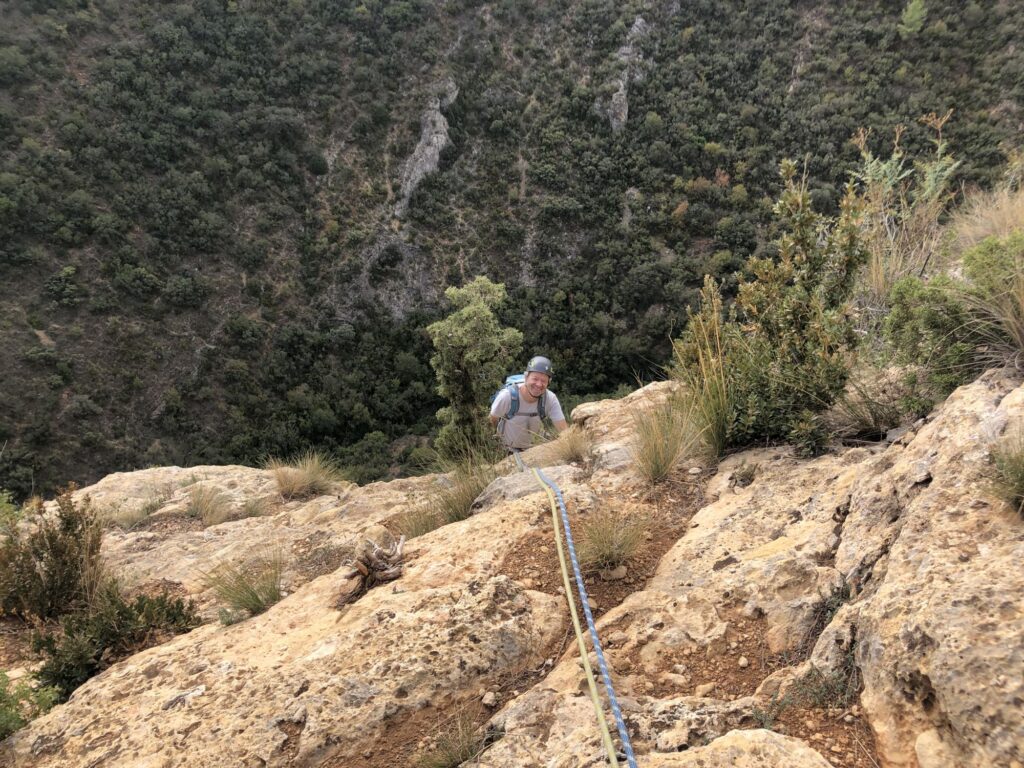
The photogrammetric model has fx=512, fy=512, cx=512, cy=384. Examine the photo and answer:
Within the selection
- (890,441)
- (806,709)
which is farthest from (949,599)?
(890,441)

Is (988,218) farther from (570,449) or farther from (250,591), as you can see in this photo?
(250,591)

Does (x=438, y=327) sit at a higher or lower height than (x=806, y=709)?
higher

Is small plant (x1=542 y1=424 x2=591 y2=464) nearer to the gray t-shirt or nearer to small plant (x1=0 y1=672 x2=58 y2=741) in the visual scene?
the gray t-shirt

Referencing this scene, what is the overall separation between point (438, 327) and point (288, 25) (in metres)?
35.9

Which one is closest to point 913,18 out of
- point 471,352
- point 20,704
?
point 471,352

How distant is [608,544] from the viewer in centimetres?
246

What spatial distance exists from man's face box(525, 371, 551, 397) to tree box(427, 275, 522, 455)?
685 cm

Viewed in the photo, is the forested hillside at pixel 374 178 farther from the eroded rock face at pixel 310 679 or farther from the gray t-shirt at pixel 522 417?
the eroded rock face at pixel 310 679

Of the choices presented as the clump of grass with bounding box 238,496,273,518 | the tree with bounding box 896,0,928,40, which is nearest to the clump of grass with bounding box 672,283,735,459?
the clump of grass with bounding box 238,496,273,518

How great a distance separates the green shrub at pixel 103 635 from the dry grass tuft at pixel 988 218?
5.81m

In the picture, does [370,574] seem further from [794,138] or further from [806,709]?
[794,138]

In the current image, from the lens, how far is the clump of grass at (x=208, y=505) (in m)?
5.51

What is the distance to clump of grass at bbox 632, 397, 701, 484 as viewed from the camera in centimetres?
325

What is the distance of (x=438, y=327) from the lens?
12.5 meters
